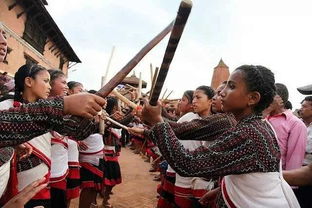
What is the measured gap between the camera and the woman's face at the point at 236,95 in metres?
2.17

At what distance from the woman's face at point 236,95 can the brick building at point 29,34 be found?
11.4 metres

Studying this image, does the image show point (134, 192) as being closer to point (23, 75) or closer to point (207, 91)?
point (207, 91)

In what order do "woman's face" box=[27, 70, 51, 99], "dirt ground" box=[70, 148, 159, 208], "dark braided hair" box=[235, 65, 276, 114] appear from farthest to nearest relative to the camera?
"dirt ground" box=[70, 148, 159, 208] < "woman's face" box=[27, 70, 51, 99] < "dark braided hair" box=[235, 65, 276, 114]

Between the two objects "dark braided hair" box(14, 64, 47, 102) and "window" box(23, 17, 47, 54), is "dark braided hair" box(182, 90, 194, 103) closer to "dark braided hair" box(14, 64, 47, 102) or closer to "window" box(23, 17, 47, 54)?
"dark braided hair" box(14, 64, 47, 102)

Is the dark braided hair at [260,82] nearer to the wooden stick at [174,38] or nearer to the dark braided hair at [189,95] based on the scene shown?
the wooden stick at [174,38]

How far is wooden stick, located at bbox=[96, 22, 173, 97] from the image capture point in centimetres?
161

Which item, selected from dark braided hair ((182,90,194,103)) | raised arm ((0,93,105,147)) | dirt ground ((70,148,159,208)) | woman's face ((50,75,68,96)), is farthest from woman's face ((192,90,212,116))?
dirt ground ((70,148,159,208))

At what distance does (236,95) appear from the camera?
7.15 feet

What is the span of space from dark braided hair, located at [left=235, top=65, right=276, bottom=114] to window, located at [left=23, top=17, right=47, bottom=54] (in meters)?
14.9

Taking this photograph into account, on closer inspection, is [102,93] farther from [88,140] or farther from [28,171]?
[88,140]

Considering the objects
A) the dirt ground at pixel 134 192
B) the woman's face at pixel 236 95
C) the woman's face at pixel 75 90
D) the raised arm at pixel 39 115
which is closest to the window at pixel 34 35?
the dirt ground at pixel 134 192

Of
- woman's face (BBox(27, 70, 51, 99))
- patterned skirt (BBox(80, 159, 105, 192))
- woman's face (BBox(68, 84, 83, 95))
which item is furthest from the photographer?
patterned skirt (BBox(80, 159, 105, 192))

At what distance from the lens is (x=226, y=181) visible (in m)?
2.20

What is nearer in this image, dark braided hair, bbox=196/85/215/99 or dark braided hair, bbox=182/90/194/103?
dark braided hair, bbox=196/85/215/99
